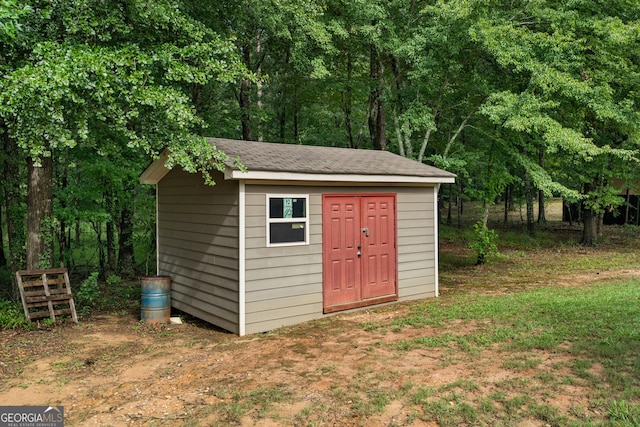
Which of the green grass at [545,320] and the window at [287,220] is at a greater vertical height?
the window at [287,220]

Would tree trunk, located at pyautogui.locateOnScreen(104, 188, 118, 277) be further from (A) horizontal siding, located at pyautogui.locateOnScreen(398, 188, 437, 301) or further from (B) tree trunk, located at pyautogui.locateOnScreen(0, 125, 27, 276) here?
(A) horizontal siding, located at pyautogui.locateOnScreen(398, 188, 437, 301)

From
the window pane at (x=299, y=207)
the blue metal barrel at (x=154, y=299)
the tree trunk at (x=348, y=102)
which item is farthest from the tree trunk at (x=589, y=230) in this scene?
the blue metal barrel at (x=154, y=299)

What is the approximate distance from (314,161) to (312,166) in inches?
17.7

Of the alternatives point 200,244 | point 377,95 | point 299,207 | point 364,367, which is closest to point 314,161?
point 299,207

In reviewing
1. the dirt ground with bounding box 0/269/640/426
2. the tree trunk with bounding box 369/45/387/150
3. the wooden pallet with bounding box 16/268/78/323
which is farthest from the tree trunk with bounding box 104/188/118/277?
the tree trunk with bounding box 369/45/387/150

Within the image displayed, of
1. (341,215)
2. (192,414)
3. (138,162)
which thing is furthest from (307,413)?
(138,162)

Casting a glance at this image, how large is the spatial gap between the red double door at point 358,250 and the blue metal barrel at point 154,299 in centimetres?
267

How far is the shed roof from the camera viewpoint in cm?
638

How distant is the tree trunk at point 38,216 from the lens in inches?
286

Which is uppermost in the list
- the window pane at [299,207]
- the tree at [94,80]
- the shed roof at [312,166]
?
the tree at [94,80]

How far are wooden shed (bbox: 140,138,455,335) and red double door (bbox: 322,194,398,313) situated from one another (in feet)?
0.06

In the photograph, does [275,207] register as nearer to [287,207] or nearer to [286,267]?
[287,207]

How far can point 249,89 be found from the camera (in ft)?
47.5

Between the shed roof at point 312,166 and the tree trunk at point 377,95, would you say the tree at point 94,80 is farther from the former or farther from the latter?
the tree trunk at point 377,95
